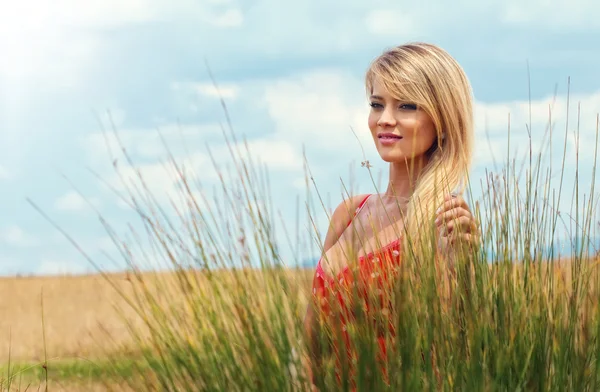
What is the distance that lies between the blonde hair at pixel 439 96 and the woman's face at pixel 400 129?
0.03 metres

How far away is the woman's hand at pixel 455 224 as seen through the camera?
8.10 ft

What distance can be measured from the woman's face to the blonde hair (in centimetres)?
3

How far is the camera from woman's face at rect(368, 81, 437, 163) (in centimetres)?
290

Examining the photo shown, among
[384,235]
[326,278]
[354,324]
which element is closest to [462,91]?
[384,235]

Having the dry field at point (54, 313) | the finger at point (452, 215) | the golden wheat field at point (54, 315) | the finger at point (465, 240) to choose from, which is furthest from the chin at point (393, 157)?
the dry field at point (54, 313)

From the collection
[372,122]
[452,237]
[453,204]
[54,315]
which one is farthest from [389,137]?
[54,315]

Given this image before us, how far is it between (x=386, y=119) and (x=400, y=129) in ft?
0.21

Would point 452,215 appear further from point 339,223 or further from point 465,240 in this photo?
point 339,223

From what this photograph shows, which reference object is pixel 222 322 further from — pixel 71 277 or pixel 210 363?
pixel 71 277

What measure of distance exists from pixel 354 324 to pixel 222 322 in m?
0.36

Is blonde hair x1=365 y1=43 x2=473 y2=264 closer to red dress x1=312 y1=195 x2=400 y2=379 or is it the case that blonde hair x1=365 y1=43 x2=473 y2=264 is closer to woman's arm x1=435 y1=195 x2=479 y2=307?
woman's arm x1=435 y1=195 x2=479 y2=307

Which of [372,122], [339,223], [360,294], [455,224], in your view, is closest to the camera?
[360,294]

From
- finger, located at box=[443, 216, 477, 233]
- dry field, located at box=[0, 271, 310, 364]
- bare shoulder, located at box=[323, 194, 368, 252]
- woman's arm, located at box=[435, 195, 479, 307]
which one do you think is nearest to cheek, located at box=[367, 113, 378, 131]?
bare shoulder, located at box=[323, 194, 368, 252]

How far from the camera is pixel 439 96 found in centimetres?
289
